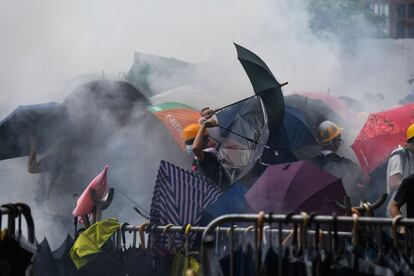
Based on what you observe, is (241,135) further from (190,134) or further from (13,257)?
(13,257)

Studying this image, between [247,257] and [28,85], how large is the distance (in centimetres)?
659

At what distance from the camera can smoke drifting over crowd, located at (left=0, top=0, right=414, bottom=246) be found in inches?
394

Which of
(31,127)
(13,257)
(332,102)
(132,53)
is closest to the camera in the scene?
(13,257)

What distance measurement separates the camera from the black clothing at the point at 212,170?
861cm

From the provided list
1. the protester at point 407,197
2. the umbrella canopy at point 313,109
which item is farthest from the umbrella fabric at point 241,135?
the protester at point 407,197

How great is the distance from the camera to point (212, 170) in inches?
340

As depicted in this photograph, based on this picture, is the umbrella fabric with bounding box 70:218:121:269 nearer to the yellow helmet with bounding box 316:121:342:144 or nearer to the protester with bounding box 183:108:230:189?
the protester with bounding box 183:108:230:189

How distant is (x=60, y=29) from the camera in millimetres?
12227

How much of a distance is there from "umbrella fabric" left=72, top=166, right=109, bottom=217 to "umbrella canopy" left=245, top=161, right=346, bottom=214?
82.1 inches

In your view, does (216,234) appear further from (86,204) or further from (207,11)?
(207,11)

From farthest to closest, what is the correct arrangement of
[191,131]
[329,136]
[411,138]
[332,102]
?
[332,102] → [329,136] → [191,131] → [411,138]

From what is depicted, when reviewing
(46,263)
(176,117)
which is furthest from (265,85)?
(46,263)

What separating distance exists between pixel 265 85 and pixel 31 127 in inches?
94.8

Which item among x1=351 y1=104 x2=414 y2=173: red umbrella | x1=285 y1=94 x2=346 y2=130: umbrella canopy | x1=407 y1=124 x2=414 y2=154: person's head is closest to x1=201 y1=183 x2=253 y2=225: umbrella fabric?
x1=407 y1=124 x2=414 y2=154: person's head
